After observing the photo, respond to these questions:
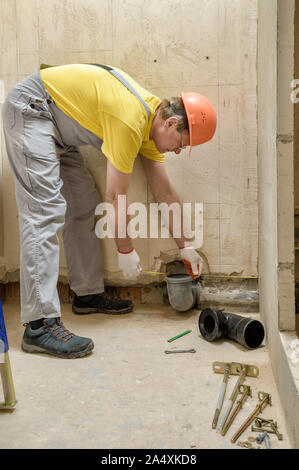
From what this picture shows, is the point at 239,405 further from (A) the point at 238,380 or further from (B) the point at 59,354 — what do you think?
(B) the point at 59,354

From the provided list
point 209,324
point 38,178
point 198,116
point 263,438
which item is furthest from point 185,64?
point 263,438

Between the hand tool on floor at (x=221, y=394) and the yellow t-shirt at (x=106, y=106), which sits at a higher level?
the yellow t-shirt at (x=106, y=106)

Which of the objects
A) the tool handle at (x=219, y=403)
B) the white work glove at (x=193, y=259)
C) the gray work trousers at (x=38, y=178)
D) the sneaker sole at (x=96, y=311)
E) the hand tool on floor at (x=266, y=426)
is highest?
the gray work trousers at (x=38, y=178)

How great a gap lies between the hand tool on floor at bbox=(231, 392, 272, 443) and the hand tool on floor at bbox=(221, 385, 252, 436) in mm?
41

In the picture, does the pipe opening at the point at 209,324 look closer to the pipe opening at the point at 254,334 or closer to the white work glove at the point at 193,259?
the pipe opening at the point at 254,334

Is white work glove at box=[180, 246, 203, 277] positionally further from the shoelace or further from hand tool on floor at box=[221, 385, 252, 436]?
hand tool on floor at box=[221, 385, 252, 436]

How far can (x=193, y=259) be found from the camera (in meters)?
2.52

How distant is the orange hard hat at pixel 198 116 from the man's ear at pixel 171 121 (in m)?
0.06

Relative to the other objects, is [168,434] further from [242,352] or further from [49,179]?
[49,179]

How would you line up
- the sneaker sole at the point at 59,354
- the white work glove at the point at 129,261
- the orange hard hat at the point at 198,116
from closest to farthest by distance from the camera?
the sneaker sole at the point at 59,354 → the orange hard hat at the point at 198,116 → the white work glove at the point at 129,261

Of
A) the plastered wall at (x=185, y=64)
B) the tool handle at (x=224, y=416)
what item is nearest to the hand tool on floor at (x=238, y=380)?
the tool handle at (x=224, y=416)

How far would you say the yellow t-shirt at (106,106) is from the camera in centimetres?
201

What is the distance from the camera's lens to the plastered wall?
2.43 m

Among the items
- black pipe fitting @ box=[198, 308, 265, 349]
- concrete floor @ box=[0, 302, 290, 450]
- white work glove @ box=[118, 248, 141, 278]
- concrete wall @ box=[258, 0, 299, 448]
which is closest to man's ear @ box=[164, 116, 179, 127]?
concrete wall @ box=[258, 0, 299, 448]
